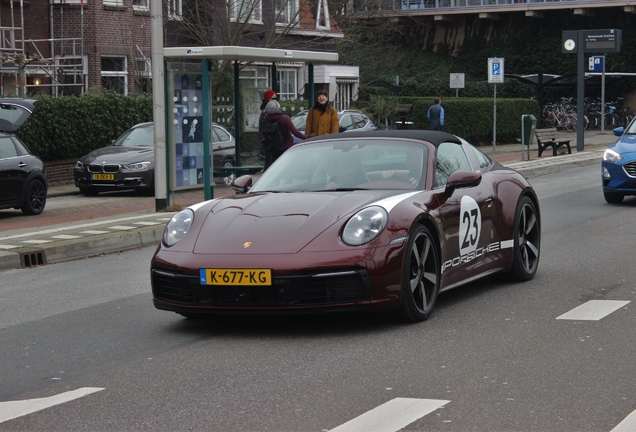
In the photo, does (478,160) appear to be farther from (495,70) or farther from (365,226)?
(495,70)

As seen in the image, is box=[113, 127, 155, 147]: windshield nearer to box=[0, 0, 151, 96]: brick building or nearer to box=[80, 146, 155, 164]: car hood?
box=[80, 146, 155, 164]: car hood

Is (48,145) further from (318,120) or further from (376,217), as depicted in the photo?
(376,217)

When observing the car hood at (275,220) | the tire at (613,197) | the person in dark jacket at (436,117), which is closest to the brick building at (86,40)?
the person in dark jacket at (436,117)

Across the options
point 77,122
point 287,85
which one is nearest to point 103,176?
point 77,122

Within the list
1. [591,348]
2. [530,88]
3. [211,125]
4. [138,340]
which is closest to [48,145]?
[211,125]

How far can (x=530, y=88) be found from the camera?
54500mm

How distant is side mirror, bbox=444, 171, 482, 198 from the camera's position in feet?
27.0

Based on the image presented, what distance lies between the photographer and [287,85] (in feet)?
139

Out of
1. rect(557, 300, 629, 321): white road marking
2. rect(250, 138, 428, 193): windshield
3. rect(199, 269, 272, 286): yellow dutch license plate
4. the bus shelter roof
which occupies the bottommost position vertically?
rect(557, 300, 629, 321): white road marking

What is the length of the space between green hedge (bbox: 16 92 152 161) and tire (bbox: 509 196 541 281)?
1543 centimetres

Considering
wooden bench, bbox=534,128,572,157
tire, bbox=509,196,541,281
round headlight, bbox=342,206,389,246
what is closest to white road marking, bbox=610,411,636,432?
round headlight, bbox=342,206,389,246

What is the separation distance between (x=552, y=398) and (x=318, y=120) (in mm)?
12441

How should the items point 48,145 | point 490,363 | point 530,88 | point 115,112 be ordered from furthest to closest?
point 530,88, point 115,112, point 48,145, point 490,363

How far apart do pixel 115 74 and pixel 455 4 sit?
27.6 m
